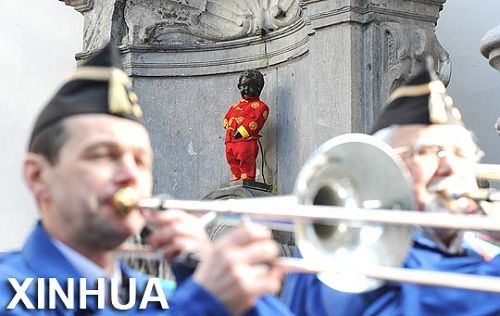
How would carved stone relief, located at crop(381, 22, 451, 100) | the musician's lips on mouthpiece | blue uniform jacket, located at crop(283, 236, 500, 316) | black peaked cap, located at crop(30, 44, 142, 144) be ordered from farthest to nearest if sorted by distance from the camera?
carved stone relief, located at crop(381, 22, 451, 100) < blue uniform jacket, located at crop(283, 236, 500, 316) < black peaked cap, located at crop(30, 44, 142, 144) < the musician's lips on mouthpiece

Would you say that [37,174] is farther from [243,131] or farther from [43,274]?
[243,131]

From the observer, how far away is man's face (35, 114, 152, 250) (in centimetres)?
275

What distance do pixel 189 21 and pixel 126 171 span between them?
321 inches

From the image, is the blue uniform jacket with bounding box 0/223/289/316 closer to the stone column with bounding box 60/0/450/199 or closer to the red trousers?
the stone column with bounding box 60/0/450/199

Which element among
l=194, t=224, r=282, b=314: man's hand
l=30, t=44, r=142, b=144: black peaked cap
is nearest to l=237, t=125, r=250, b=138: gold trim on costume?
l=30, t=44, r=142, b=144: black peaked cap

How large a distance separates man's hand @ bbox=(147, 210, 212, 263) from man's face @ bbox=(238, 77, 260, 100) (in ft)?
23.3

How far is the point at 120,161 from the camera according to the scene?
9.20 feet

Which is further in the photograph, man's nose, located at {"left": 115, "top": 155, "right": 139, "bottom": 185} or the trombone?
the trombone

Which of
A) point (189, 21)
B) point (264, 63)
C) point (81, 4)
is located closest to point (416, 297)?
point (264, 63)

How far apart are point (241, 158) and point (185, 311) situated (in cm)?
725

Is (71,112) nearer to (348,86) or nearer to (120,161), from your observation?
(120,161)

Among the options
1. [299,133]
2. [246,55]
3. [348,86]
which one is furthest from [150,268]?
[246,55]

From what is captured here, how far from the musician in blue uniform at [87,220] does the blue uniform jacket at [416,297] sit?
0.70 meters

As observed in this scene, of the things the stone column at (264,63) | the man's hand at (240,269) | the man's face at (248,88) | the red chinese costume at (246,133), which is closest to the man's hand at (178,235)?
the man's hand at (240,269)
